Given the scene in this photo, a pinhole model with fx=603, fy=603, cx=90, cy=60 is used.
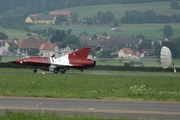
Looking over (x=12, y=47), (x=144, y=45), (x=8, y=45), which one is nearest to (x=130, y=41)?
(x=144, y=45)

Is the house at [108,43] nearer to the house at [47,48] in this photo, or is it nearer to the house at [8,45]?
the house at [8,45]

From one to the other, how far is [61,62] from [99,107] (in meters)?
37.1

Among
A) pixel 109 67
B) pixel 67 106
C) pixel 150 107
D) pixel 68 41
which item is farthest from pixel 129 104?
pixel 68 41

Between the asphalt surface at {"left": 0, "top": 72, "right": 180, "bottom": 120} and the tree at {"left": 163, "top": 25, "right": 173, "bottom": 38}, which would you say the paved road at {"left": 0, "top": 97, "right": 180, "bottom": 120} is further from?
the tree at {"left": 163, "top": 25, "right": 173, "bottom": 38}

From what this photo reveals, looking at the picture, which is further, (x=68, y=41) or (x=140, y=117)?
(x=68, y=41)

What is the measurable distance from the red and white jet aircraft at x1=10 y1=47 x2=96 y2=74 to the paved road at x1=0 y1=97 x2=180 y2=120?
31.8 m

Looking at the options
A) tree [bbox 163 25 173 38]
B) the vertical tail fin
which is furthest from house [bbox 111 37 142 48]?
the vertical tail fin

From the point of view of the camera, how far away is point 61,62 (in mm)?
62094

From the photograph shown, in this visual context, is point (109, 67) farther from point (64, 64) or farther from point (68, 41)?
point (68, 41)

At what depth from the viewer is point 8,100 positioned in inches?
1072

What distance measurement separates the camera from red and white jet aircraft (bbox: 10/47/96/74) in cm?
6012

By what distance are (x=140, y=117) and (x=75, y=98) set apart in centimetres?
773

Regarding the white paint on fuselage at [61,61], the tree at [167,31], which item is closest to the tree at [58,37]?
the tree at [167,31]

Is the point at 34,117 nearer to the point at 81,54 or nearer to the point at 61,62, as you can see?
the point at 61,62
